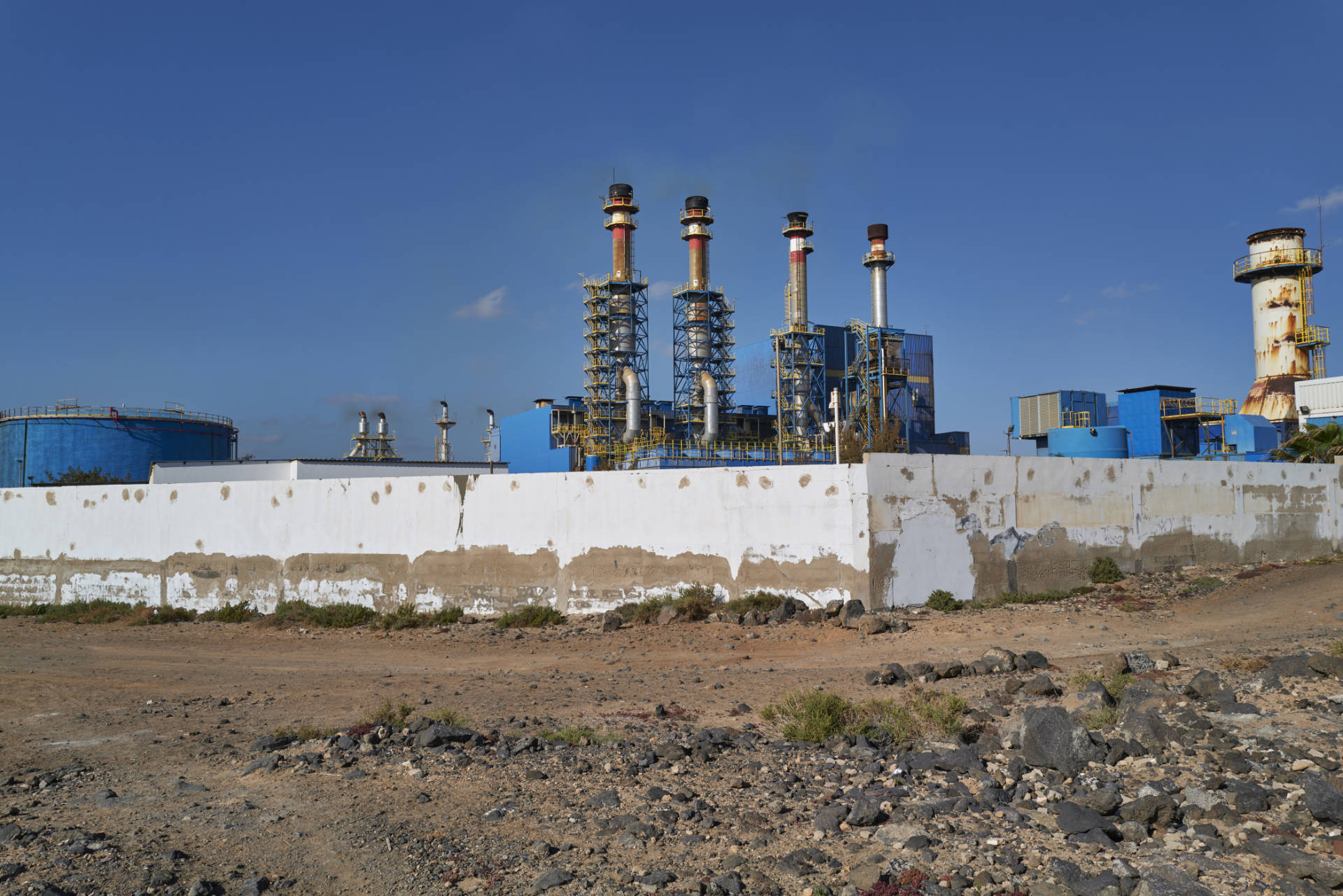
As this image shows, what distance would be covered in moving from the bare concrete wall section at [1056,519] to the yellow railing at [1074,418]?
28.1 m

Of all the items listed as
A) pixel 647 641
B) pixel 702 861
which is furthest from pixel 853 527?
pixel 702 861

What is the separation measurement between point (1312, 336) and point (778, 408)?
27.3m

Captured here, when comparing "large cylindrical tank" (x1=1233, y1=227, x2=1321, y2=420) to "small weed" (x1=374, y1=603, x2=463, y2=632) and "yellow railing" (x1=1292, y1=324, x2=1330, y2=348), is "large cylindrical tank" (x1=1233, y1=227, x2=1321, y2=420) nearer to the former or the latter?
"yellow railing" (x1=1292, y1=324, x2=1330, y2=348)

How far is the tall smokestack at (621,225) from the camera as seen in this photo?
47188 mm

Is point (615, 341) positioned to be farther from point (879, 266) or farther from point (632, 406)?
point (879, 266)

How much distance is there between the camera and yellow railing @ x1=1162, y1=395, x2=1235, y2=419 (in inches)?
1698

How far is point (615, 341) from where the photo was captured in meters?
46.4

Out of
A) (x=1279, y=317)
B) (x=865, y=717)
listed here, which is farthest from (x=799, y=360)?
(x=865, y=717)

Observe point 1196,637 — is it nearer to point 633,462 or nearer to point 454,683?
point 454,683

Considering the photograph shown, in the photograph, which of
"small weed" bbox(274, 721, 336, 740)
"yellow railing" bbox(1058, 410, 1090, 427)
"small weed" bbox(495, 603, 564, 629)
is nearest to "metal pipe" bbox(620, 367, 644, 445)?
"yellow railing" bbox(1058, 410, 1090, 427)

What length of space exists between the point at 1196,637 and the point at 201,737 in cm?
1396

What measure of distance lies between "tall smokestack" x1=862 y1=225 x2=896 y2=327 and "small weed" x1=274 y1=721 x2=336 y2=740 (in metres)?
45.5

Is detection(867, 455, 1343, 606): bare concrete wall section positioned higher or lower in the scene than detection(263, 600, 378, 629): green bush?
higher

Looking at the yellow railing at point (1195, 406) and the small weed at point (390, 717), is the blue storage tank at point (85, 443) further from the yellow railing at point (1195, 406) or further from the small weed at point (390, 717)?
the yellow railing at point (1195, 406)
